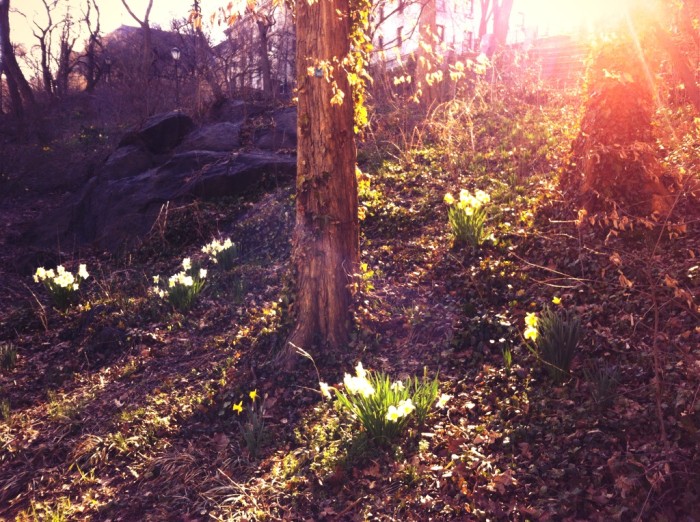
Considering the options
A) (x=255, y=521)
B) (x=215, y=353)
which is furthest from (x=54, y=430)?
(x=255, y=521)

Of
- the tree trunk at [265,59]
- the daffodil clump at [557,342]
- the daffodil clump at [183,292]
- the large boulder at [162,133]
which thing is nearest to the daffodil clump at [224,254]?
the daffodil clump at [183,292]

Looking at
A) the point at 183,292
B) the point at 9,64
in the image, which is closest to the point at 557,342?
the point at 183,292

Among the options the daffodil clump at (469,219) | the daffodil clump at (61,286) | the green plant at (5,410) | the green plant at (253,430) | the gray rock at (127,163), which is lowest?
the green plant at (5,410)

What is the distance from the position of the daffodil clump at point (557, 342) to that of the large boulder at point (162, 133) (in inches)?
460

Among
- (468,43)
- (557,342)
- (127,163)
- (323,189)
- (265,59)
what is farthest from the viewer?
(468,43)

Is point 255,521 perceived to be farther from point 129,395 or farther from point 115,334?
point 115,334

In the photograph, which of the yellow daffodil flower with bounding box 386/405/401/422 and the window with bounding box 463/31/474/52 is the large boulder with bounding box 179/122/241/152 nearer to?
the window with bounding box 463/31/474/52

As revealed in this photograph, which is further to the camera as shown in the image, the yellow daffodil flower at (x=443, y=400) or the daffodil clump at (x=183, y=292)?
the daffodil clump at (x=183, y=292)

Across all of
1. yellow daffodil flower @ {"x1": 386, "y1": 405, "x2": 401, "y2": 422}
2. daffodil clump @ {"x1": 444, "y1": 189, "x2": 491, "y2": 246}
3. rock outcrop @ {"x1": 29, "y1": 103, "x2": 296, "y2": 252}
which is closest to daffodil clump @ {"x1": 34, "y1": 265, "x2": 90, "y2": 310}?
rock outcrop @ {"x1": 29, "y1": 103, "x2": 296, "y2": 252}

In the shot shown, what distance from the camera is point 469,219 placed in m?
5.84

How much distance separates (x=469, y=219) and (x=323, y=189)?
1.91m

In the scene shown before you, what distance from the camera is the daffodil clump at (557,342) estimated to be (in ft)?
12.0

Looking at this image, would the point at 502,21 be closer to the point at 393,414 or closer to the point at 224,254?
the point at 224,254

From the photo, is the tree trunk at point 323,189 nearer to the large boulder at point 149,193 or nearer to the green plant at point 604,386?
the green plant at point 604,386
